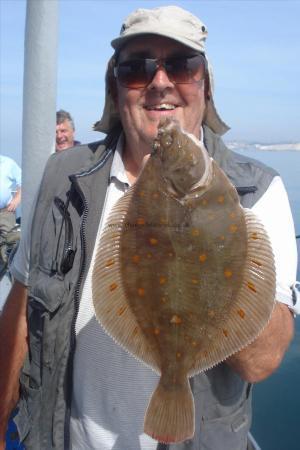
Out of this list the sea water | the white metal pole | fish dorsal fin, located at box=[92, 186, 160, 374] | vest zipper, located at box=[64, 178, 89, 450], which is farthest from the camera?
the sea water

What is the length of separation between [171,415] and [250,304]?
53 cm

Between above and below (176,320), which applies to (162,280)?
above

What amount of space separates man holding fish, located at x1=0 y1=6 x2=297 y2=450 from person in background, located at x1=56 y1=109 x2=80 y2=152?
18.6 feet

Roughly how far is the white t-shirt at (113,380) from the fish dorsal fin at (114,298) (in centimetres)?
31

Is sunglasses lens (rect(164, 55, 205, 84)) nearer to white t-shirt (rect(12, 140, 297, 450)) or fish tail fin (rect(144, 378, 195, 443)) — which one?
white t-shirt (rect(12, 140, 297, 450))

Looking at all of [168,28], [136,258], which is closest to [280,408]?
[136,258]

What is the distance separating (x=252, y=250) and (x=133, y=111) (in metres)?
0.92

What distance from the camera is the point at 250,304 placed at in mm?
1938

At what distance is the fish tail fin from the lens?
1.86m

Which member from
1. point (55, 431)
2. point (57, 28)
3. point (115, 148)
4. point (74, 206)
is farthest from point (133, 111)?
point (55, 431)

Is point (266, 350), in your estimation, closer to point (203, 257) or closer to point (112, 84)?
point (203, 257)

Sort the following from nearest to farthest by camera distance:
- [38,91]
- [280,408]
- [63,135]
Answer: [38,91], [280,408], [63,135]

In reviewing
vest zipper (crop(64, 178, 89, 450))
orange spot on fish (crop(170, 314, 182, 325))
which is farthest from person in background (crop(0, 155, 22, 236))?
orange spot on fish (crop(170, 314, 182, 325))

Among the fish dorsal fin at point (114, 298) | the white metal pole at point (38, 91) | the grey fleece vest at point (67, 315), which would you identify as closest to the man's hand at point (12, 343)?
the grey fleece vest at point (67, 315)
